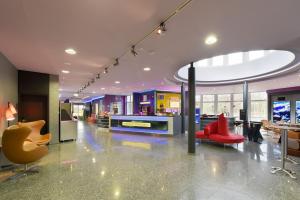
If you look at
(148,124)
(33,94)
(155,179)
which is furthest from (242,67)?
(33,94)

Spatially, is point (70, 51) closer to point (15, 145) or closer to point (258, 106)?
point (15, 145)

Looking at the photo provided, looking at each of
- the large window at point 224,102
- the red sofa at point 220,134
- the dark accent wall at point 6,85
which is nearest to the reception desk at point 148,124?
the red sofa at point 220,134

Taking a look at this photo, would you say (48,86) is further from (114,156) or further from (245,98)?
(245,98)

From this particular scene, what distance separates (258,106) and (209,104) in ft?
12.4

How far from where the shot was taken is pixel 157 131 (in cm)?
948

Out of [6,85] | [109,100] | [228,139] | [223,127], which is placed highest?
[6,85]

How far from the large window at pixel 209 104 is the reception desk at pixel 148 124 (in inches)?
252

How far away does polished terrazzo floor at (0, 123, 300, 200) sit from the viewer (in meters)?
2.78

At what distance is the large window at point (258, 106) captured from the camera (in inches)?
470

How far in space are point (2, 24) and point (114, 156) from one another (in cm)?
402

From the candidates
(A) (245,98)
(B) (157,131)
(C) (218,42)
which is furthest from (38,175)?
(A) (245,98)

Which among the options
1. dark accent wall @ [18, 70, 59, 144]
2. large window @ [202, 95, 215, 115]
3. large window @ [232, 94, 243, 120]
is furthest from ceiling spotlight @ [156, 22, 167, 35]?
large window @ [202, 95, 215, 115]

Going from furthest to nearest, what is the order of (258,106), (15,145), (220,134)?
(258,106)
(220,134)
(15,145)

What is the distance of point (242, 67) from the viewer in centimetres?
895
